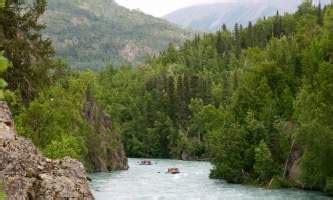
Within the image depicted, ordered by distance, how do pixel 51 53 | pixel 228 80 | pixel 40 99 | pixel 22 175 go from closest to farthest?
pixel 22 175
pixel 51 53
pixel 40 99
pixel 228 80

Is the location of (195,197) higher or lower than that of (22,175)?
lower

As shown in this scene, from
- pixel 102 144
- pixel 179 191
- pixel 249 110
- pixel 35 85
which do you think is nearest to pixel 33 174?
pixel 35 85

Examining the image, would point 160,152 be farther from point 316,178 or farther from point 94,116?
point 316,178

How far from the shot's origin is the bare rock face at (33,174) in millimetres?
15852

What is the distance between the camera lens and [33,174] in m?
16.7

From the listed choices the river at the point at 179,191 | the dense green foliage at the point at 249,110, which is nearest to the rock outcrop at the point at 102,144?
the dense green foliage at the point at 249,110

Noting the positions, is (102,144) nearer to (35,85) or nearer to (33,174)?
(35,85)

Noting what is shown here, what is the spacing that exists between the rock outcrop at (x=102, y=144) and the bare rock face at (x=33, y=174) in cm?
9850

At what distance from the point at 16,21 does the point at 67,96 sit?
83.3 ft

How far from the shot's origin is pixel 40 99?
2319 inches

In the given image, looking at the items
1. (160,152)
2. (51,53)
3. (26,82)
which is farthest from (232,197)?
(160,152)

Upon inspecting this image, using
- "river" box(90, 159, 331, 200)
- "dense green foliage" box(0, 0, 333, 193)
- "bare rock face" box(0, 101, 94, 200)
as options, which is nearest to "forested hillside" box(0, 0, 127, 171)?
"dense green foliage" box(0, 0, 333, 193)

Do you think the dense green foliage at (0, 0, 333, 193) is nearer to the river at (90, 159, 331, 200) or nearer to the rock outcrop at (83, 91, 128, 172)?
the rock outcrop at (83, 91, 128, 172)

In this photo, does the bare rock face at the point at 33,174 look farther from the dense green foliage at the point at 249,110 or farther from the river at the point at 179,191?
the river at the point at 179,191
